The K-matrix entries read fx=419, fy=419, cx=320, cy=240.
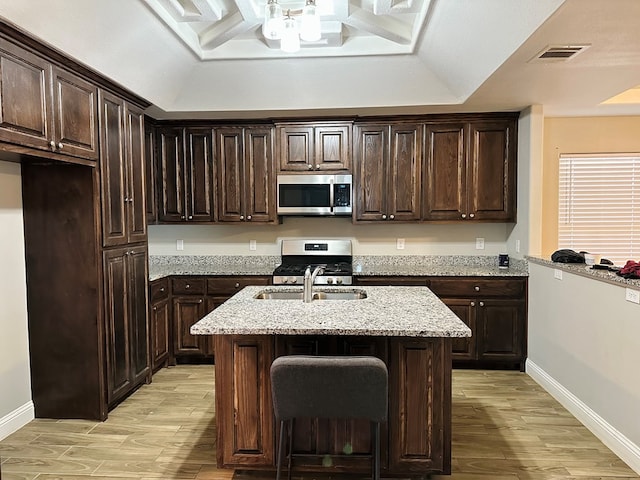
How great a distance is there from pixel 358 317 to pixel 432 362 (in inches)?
18.1

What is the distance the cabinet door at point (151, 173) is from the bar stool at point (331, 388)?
2.84 m

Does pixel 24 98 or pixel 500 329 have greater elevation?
pixel 24 98

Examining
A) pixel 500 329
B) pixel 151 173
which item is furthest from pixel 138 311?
pixel 500 329

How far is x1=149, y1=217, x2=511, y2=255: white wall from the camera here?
4.47 m

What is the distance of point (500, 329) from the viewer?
388cm

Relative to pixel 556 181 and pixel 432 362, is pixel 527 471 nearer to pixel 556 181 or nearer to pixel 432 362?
pixel 432 362

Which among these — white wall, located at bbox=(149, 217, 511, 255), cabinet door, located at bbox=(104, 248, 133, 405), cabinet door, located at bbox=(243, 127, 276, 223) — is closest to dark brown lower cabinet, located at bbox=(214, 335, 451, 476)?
cabinet door, located at bbox=(104, 248, 133, 405)

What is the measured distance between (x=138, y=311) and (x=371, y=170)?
8.15 feet

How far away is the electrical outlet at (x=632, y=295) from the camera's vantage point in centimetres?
238

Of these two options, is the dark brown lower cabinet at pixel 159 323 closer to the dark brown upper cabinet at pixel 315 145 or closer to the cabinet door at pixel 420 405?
the dark brown upper cabinet at pixel 315 145

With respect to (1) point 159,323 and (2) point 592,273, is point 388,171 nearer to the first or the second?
(2) point 592,273

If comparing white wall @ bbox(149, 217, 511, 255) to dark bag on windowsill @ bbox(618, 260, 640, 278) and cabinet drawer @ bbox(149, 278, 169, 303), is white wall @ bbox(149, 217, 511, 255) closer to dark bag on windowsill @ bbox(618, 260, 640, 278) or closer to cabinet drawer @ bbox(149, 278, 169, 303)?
cabinet drawer @ bbox(149, 278, 169, 303)

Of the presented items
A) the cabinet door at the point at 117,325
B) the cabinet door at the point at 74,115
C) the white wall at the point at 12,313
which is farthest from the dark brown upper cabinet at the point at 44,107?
the cabinet door at the point at 117,325

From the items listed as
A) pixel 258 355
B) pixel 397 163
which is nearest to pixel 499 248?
pixel 397 163
